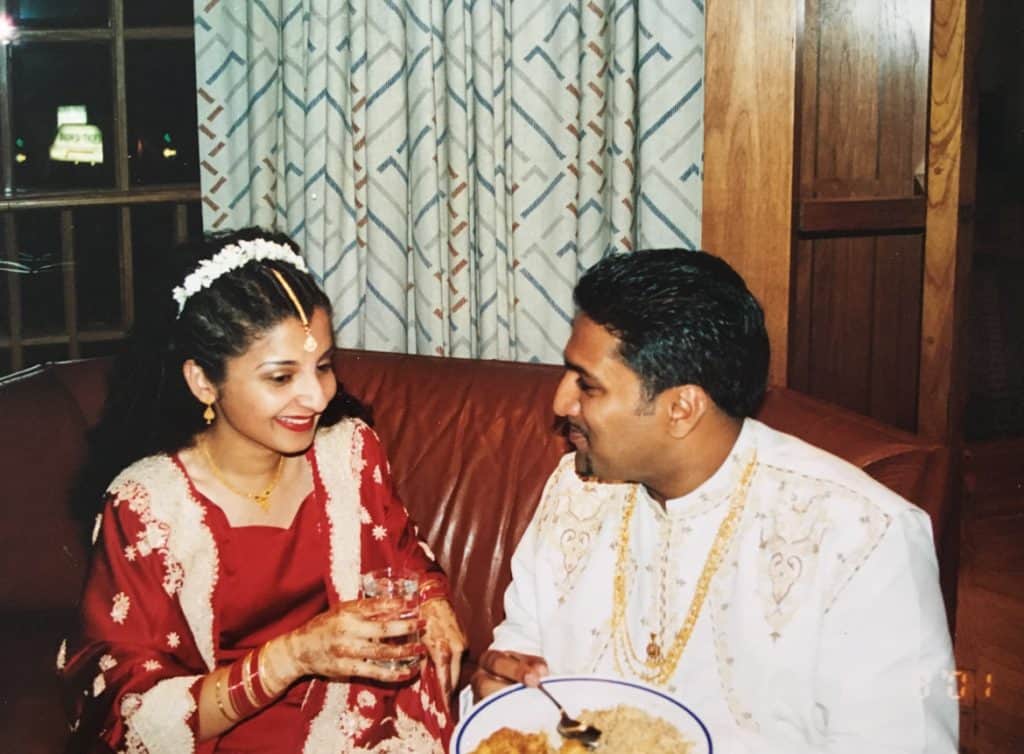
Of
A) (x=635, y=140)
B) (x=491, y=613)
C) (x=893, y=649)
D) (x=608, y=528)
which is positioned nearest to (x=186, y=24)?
(x=635, y=140)

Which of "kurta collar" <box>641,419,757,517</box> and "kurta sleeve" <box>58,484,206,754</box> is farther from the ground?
"kurta collar" <box>641,419,757,517</box>

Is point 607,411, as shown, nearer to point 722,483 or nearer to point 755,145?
point 722,483

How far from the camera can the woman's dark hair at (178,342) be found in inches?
76.4

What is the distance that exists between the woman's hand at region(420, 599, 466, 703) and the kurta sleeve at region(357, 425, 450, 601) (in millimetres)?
56

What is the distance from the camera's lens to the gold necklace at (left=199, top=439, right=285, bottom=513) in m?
2.02

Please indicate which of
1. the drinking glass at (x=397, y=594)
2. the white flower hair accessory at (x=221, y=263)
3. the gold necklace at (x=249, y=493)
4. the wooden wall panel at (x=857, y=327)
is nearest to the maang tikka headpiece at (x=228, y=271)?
the white flower hair accessory at (x=221, y=263)

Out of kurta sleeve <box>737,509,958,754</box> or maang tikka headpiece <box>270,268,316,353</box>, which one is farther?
maang tikka headpiece <box>270,268,316,353</box>

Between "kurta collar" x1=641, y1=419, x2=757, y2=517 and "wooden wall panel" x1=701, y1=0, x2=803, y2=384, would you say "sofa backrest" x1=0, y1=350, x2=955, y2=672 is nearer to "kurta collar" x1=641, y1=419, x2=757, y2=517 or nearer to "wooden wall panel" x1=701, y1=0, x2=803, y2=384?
"wooden wall panel" x1=701, y1=0, x2=803, y2=384

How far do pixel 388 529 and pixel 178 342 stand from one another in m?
0.58

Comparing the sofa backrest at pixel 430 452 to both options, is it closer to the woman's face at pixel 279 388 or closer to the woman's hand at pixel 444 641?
the woman's hand at pixel 444 641

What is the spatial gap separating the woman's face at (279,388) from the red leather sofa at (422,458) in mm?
653

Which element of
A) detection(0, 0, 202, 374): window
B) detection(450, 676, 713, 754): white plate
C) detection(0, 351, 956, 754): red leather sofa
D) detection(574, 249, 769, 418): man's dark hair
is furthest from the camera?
detection(0, 0, 202, 374): window

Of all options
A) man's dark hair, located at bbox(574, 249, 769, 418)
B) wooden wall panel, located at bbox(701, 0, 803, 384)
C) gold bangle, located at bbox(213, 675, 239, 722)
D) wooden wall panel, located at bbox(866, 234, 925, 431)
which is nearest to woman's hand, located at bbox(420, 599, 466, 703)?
gold bangle, located at bbox(213, 675, 239, 722)

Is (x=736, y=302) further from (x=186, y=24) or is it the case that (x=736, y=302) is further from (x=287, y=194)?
(x=186, y=24)
